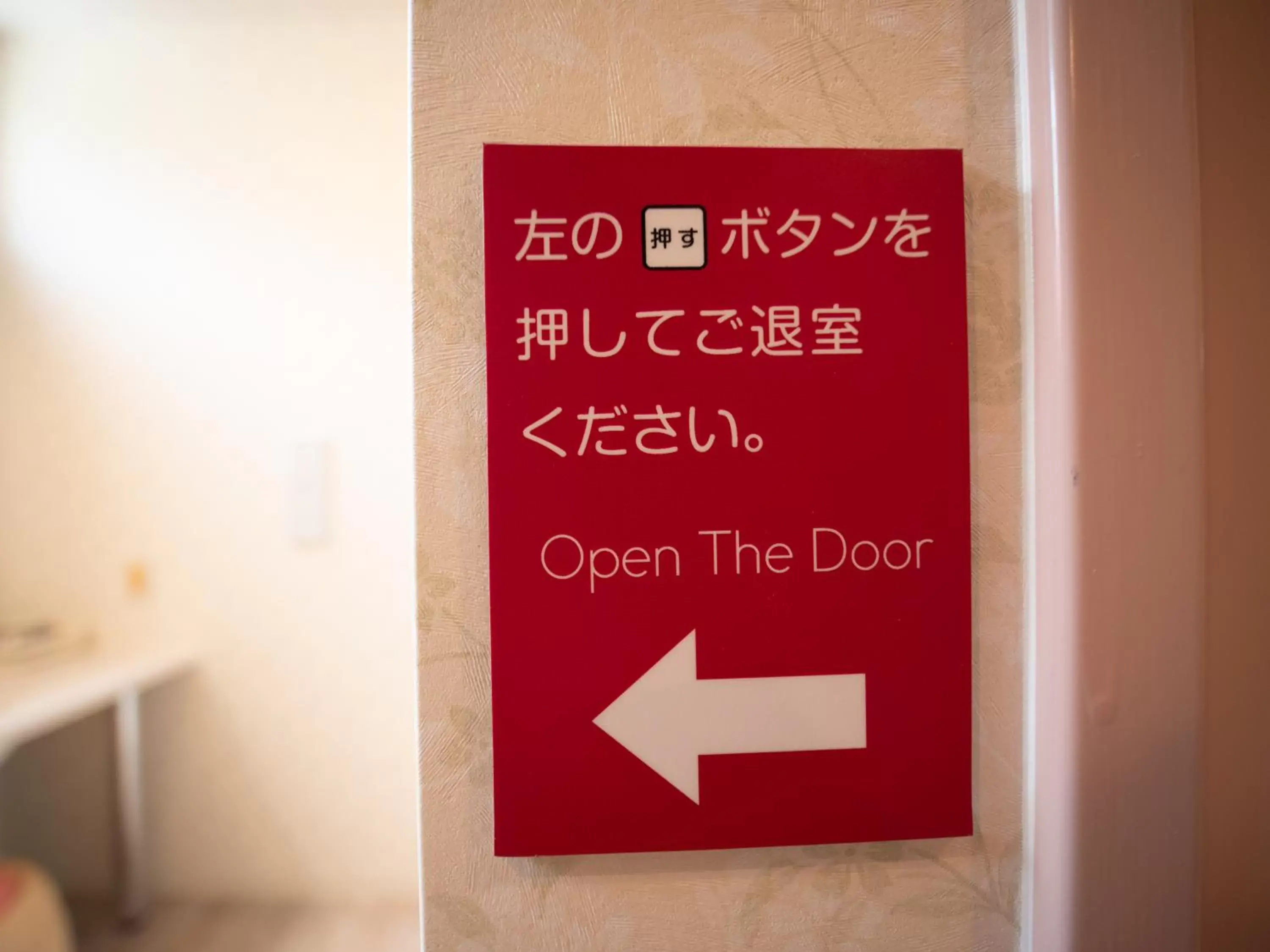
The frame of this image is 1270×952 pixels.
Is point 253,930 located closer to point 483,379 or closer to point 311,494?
point 311,494

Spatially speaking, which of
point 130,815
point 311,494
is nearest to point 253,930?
point 130,815

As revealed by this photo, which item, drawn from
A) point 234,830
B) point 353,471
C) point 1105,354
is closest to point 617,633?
point 1105,354

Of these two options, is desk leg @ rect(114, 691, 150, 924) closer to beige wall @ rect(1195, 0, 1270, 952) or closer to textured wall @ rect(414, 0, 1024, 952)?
textured wall @ rect(414, 0, 1024, 952)

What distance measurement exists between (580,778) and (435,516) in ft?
0.82

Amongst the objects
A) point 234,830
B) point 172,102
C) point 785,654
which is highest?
point 172,102

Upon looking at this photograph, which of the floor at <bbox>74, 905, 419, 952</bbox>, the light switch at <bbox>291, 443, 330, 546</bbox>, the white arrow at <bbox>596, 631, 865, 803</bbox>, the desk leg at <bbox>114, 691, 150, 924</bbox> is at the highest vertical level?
the light switch at <bbox>291, 443, 330, 546</bbox>

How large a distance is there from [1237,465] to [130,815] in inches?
97.9

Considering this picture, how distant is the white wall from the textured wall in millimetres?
1364

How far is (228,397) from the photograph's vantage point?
1842mm

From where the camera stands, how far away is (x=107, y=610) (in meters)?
1.88

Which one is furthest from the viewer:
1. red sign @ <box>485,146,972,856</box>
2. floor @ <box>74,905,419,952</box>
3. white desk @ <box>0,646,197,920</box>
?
floor @ <box>74,905,419,952</box>

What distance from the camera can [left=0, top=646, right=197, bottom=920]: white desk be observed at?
60.7 inches

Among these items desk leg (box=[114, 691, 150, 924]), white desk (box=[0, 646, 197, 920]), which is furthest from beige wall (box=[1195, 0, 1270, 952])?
desk leg (box=[114, 691, 150, 924])

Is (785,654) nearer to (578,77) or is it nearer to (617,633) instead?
(617,633)
